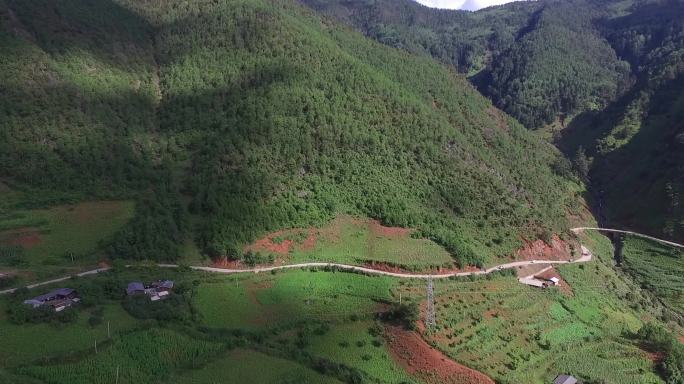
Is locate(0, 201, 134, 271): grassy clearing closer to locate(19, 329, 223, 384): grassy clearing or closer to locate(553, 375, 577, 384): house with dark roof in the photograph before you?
locate(19, 329, 223, 384): grassy clearing

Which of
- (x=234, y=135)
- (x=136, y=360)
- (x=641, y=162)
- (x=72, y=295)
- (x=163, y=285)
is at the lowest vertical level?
(x=641, y=162)

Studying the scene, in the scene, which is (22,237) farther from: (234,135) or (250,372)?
(250,372)

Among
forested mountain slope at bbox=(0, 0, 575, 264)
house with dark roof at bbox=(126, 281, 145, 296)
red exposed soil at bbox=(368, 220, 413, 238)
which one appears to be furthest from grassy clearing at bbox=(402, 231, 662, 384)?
house with dark roof at bbox=(126, 281, 145, 296)

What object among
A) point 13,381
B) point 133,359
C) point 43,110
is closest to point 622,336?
point 133,359

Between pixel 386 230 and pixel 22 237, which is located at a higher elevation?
pixel 22 237

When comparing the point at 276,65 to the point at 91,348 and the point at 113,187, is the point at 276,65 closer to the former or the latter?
the point at 113,187

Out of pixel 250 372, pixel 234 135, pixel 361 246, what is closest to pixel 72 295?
pixel 250 372
